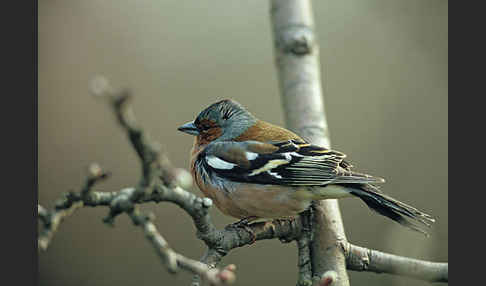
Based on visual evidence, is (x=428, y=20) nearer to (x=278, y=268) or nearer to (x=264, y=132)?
(x=278, y=268)

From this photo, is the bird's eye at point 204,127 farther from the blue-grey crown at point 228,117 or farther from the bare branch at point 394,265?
the bare branch at point 394,265

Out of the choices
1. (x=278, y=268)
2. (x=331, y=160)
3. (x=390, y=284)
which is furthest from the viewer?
(x=278, y=268)

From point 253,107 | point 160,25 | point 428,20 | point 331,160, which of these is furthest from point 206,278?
point 428,20

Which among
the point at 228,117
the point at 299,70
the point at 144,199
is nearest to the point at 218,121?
the point at 228,117

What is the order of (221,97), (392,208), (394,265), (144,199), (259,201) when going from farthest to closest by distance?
(221,97)
(259,201)
(392,208)
(394,265)
(144,199)

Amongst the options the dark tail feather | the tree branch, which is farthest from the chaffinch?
the tree branch

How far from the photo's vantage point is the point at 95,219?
5.73 metres

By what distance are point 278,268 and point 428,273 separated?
3.24m

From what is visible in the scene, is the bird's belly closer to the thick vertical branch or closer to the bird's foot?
the bird's foot

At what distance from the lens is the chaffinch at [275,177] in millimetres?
2996

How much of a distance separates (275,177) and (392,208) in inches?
31.5

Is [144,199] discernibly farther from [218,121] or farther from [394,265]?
[218,121]

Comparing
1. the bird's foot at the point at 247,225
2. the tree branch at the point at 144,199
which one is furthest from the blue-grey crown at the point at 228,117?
the tree branch at the point at 144,199

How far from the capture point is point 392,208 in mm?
2852
